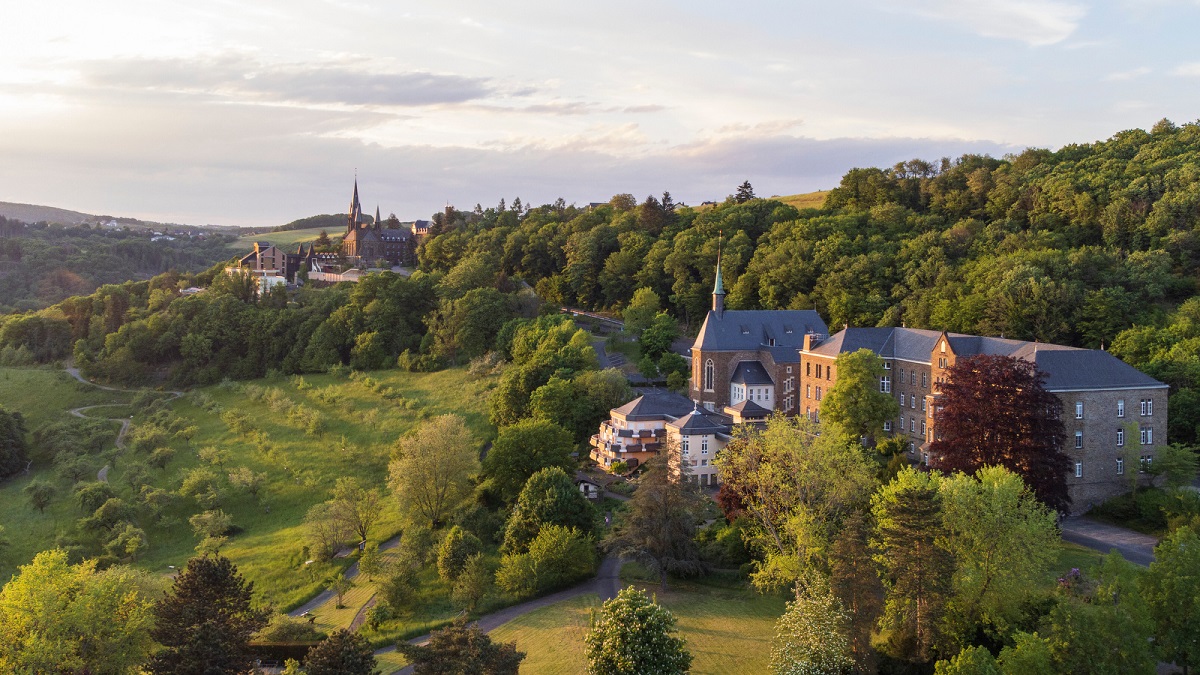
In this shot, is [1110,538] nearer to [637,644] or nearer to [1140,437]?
[1140,437]

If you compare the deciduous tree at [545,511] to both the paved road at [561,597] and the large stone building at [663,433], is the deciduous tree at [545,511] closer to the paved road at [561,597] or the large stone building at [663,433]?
the paved road at [561,597]

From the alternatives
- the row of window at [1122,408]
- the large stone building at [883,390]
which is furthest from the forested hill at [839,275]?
the large stone building at [883,390]

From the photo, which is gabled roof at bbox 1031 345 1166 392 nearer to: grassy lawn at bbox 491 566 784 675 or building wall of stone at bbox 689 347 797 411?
grassy lawn at bbox 491 566 784 675

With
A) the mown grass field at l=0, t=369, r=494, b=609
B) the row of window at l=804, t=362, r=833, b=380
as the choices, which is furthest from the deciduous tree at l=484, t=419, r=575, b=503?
the row of window at l=804, t=362, r=833, b=380

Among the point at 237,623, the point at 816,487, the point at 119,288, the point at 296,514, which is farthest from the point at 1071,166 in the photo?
Answer: the point at 119,288

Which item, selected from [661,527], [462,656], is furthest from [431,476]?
[462,656]

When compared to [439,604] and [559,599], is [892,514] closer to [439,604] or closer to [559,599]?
[559,599]
